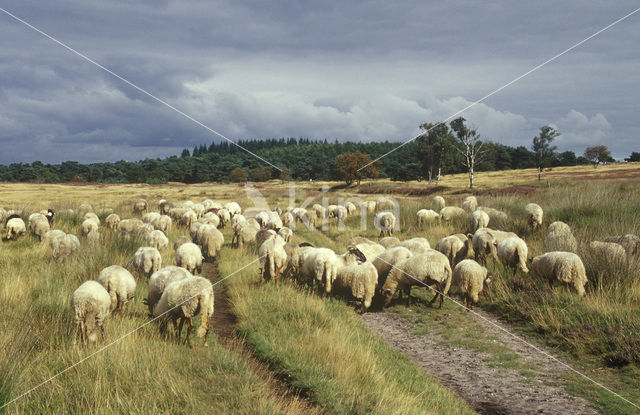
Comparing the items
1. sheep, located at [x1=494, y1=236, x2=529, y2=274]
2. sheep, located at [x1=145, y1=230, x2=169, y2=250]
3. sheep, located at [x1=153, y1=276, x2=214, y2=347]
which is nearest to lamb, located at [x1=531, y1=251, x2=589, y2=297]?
sheep, located at [x1=494, y1=236, x2=529, y2=274]

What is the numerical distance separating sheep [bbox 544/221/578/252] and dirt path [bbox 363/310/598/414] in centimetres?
521

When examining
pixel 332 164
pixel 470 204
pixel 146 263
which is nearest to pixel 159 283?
pixel 146 263

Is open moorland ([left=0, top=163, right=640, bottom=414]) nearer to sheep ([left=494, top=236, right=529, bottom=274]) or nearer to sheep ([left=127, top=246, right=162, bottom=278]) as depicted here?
sheep ([left=127, top=246, right=162, bottom=278])

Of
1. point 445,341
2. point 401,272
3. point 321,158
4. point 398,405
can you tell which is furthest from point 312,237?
point 321,158

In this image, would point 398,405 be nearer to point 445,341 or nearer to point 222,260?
point 445,341

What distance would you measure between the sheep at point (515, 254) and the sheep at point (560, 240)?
1.36m

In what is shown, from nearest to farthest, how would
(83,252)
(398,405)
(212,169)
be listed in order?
(398,405) → (83,252) → (212,169)

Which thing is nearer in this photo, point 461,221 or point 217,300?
point 217,300

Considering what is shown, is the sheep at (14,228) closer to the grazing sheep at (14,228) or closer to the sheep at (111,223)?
the grazing sheep at (14,228)

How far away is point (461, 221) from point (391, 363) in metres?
17.1

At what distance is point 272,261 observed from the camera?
12703 millimetres

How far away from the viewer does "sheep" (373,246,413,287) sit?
12.3 m

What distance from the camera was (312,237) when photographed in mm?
23688

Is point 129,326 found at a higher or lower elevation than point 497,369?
higher
